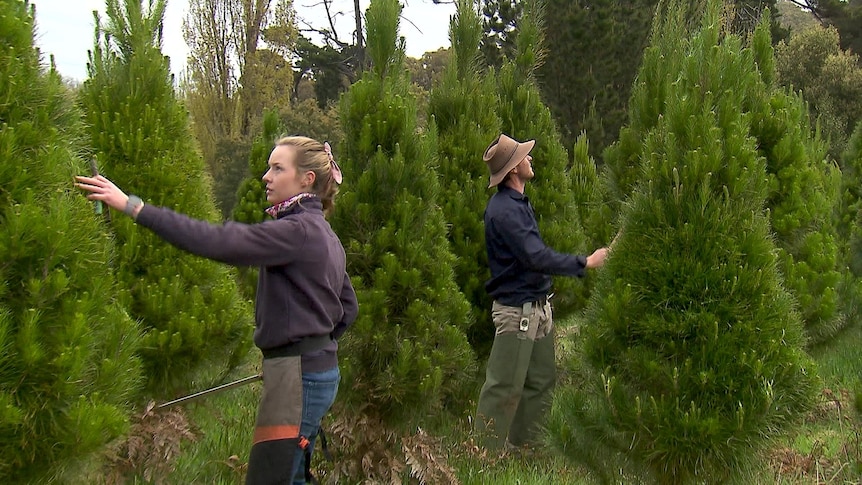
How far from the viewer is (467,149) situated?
603cm

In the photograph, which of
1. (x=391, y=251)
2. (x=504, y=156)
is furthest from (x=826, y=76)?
(x=391, y=251)

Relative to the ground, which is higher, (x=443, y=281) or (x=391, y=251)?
(x=391, y=251)

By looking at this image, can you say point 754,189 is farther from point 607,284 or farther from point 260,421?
point 260,421

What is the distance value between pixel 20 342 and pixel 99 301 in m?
0.31

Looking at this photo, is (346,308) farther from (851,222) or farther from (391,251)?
(851,222)

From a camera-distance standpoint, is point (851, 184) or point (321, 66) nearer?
point (851, 184)

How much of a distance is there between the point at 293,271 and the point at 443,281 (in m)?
1.60

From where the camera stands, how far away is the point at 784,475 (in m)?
4.41

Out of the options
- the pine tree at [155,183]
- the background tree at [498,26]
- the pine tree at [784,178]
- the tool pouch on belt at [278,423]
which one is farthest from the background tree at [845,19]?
the tool pouch on belt at [278,423]

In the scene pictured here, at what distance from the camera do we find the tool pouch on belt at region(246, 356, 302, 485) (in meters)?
2.98

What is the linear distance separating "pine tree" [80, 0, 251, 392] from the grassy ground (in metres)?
0.48

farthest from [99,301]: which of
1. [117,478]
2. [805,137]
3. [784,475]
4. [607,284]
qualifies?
[805,137]

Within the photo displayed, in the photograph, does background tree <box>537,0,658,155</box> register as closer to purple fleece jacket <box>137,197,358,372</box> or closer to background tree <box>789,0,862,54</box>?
background tree <box>789,0,862,54</box>

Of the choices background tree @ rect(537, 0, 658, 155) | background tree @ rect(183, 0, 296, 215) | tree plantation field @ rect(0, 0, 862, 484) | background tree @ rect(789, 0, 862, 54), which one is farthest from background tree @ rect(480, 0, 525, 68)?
tree plantation field @ rect(0, 0, 862, 484)
